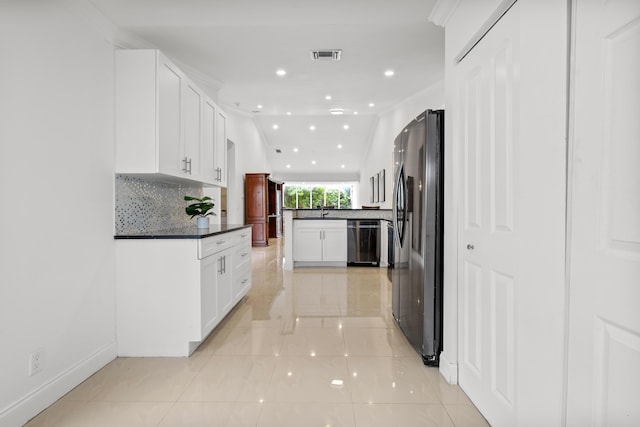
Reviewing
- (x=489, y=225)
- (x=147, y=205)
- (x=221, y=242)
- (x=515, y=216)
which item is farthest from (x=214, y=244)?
(x=515, y=216)

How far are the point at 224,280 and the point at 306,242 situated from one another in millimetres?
3215

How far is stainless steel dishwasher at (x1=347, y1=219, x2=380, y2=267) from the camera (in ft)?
20.6

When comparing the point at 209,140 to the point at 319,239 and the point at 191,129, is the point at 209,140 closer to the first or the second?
the point at 191,129

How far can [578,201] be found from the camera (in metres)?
1.18

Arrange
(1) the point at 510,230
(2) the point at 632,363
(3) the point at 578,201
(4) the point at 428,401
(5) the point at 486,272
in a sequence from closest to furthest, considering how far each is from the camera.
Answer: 1. (2) the point at 632,363
2. (3) the point at 578,201
3. (1) the point at 510,230
4. (5) the point at 486,272
5. (4) the point at 428,401

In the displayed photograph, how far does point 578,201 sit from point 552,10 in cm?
71

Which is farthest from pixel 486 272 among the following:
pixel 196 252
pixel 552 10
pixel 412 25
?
pixel 412 25

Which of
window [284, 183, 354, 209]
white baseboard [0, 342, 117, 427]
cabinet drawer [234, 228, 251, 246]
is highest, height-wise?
window [284, 183, 354, 209]

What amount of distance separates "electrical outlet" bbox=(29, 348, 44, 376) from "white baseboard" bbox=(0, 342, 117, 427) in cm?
10

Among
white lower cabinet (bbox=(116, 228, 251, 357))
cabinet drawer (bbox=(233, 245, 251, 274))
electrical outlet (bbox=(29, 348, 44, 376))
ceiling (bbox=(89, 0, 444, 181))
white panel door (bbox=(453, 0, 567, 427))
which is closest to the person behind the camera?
white panel door (bbox=(453, 0, 567, 427))

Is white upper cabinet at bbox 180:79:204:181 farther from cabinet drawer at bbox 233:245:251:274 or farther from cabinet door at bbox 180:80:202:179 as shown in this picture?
cabinet drawer at bbox 233:245:251:274

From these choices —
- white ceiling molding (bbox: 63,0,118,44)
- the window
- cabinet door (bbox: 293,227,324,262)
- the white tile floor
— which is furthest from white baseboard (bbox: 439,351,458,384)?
the window

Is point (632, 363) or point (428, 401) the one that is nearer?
point (632, 363)

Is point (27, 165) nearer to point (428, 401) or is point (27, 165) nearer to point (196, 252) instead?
point (196, 252)
